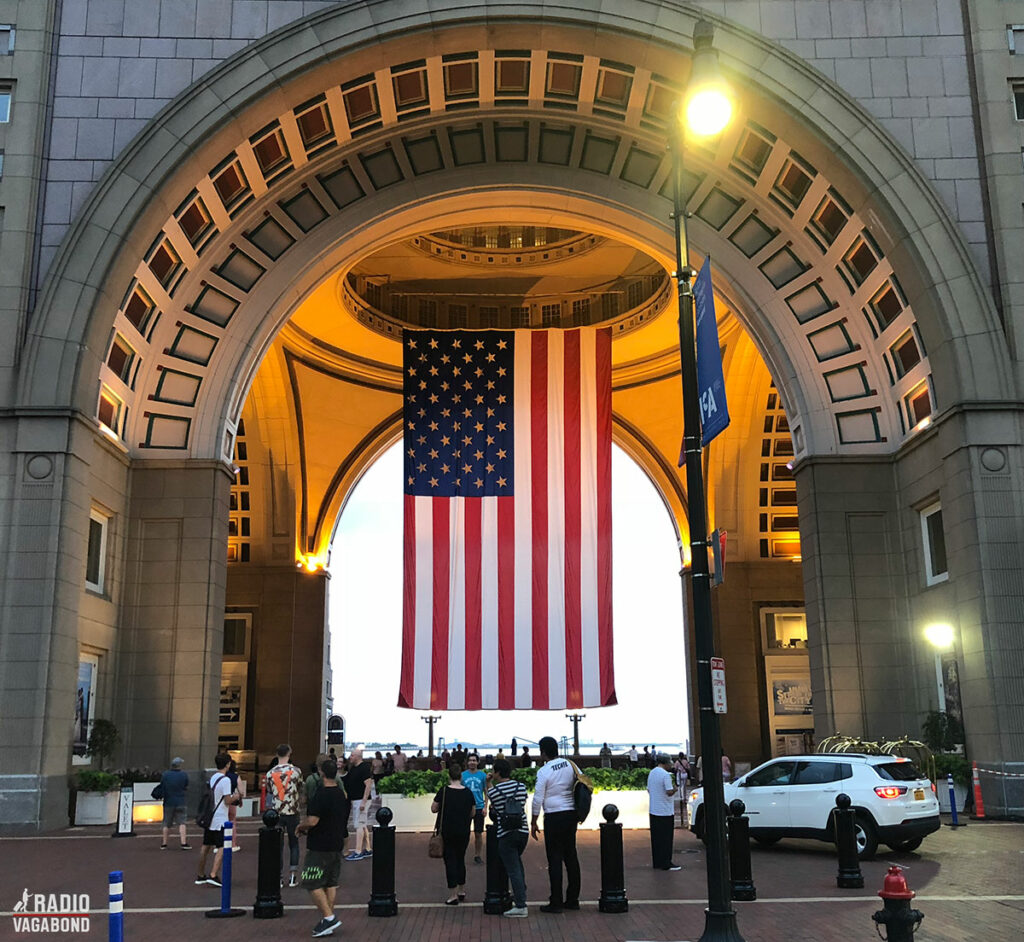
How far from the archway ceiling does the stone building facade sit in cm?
8

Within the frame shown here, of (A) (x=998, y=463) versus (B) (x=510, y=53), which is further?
(B) (x=510, y=53)

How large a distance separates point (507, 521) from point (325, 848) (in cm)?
1916

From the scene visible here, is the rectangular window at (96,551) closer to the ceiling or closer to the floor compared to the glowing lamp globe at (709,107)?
closer to the floor

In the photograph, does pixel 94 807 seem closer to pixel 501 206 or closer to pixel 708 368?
pixel 708 368

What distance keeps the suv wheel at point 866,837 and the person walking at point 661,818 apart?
8.87 ft

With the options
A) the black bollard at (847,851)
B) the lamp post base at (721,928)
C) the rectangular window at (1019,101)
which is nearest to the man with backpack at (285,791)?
the lamp post base at (721,928)

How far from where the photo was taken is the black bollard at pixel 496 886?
11641mm

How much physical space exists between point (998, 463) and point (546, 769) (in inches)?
580

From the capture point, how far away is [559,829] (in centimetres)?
1156

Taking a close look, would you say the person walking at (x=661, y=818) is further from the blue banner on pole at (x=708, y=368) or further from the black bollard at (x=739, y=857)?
the blue banner on pole at (x=708, y=368)

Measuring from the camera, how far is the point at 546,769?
12016 mm

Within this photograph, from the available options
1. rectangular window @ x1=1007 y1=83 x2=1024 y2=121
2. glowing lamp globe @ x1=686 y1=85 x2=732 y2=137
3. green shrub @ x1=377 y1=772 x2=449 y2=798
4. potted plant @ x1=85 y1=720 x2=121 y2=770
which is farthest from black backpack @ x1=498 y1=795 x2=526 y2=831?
rectangular window @ x1=1007 y1=83 x2=1024 y2=121

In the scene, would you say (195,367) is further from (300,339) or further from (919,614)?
(919,614)

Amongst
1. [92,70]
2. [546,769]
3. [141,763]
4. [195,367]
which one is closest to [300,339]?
[195,367]
